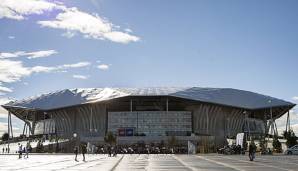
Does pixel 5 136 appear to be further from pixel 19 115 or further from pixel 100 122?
pixel 100 122

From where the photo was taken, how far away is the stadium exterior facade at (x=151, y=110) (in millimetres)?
124500

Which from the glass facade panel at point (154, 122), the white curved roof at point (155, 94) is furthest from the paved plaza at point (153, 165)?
the glass facade panel at point (154, 122)

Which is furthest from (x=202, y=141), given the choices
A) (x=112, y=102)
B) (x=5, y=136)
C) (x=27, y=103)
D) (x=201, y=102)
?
(x=5, y=136)

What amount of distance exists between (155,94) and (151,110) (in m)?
8.70

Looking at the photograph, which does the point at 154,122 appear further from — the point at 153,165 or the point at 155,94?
the point at 153,165

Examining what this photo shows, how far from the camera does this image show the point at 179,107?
131125 mm

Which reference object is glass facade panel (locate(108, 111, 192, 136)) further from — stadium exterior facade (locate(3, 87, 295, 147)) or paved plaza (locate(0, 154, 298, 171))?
paved plaza (locate(0, 154, 298, 171))

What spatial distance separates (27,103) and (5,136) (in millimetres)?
37799

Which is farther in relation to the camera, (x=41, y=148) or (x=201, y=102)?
(x=201, y=102)

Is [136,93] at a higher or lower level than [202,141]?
higher

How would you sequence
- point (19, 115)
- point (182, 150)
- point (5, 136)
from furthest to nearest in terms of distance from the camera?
point (5, 136) < point (19, 115) < point (182, 150)

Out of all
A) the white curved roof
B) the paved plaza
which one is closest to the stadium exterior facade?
the white curved roof

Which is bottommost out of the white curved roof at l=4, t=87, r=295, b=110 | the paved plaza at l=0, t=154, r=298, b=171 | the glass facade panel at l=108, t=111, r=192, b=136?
the paved plaza at l=0, t=154, r=298, b=171

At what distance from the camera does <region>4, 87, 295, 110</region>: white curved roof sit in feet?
406
